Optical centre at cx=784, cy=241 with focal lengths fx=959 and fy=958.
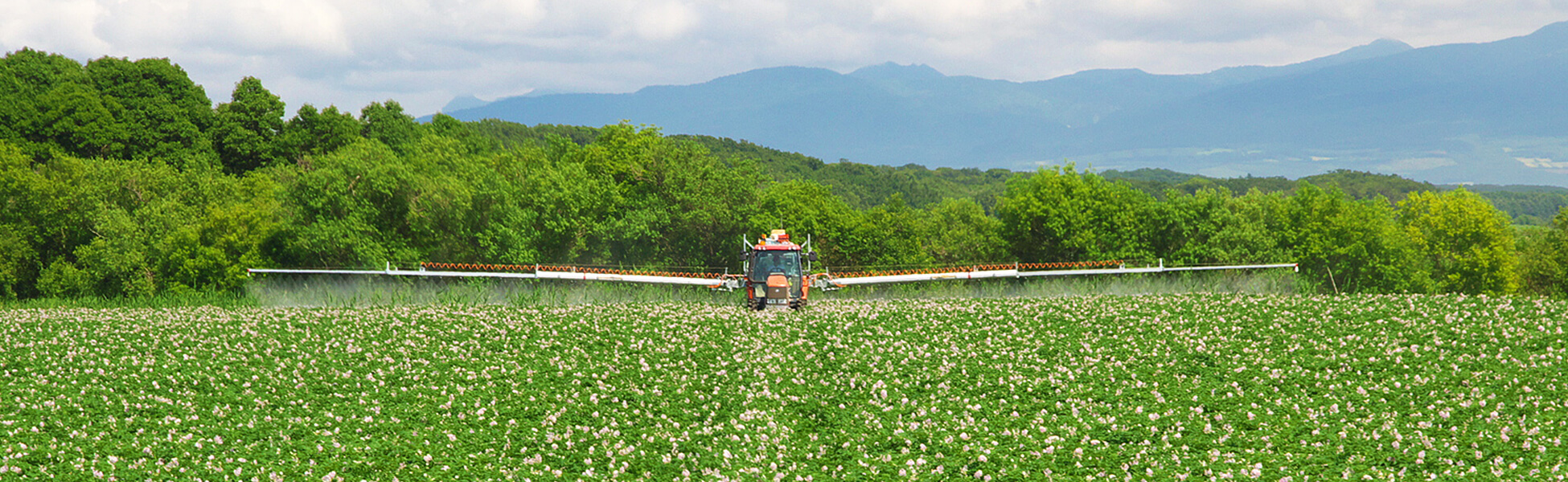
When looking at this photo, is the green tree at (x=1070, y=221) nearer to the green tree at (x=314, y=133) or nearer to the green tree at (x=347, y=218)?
the green tree at (x=347, y=218)

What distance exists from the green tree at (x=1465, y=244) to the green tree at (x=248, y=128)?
85377 millimetres

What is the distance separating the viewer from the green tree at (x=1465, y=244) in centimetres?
6644

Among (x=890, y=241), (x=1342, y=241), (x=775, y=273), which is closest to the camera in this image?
(x=775, y=273)

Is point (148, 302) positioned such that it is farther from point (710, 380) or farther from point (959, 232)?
point (959, 232)

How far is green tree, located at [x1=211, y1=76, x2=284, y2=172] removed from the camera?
72.9 metres

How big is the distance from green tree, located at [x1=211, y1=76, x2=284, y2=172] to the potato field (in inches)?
2059

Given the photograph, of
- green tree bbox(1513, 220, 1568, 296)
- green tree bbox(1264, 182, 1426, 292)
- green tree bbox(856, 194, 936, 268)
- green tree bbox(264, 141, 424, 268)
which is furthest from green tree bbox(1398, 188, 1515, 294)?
green tree bbox(264, 141, 424, 268)

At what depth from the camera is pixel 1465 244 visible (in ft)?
224

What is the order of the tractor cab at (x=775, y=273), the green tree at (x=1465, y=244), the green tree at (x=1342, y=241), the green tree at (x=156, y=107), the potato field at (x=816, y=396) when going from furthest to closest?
1. the green tree at (x=156, y=107)
2. the green tree at (x=1465, y=244)
3. the green tree at (x=1342, y=241)
4. the tractor cab at (x=775, y=273)
5. the potato field at (x=816, y=396)

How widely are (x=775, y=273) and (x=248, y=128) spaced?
64555mm

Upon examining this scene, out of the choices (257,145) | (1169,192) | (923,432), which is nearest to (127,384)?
(923,432)

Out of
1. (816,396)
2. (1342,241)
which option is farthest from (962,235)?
(816,396)

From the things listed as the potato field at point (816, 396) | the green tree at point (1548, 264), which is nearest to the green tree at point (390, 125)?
the potato field at point (816, 396)

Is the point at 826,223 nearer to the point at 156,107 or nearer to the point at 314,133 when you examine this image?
the point at 314,133
